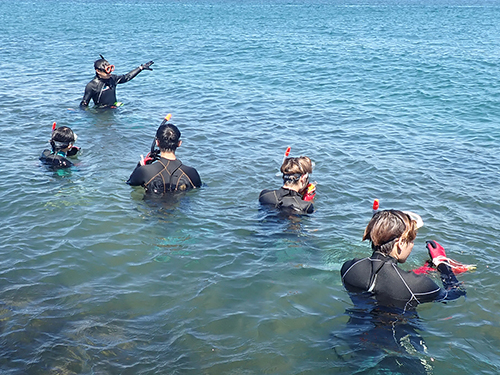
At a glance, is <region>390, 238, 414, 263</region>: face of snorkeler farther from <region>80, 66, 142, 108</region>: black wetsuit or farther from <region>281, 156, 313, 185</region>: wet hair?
<region>80, 66, 142, 108</region>: black wetsuit

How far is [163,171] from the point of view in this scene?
799 centimetres

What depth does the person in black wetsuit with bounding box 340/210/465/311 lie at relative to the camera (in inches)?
185

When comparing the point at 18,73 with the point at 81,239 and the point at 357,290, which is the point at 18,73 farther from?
the point at 357,290

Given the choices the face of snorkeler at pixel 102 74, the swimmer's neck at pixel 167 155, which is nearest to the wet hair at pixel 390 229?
the swimmer's neck at pixel 167 155

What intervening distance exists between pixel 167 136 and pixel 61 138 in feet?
8.88

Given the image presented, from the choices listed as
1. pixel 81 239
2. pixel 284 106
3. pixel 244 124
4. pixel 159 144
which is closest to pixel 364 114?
pixel 284 106

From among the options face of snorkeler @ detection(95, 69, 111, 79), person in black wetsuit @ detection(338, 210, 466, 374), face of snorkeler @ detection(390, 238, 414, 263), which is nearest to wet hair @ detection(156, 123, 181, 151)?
person in black wetsuit @ detection(338, 210, 466, 374)

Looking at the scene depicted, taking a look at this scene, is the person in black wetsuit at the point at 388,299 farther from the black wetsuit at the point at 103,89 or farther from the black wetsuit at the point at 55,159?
the black wetsuit at the point at 103,89

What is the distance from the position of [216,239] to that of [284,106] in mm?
9732

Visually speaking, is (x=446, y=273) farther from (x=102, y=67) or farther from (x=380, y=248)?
(x=102, y=67)

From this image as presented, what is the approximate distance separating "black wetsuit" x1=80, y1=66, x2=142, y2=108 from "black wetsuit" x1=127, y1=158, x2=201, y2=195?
666cm

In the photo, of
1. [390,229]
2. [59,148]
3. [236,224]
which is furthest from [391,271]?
[59,148]

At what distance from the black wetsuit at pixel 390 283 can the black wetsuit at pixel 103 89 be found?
34.9 ft

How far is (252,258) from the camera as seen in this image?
6.94m
